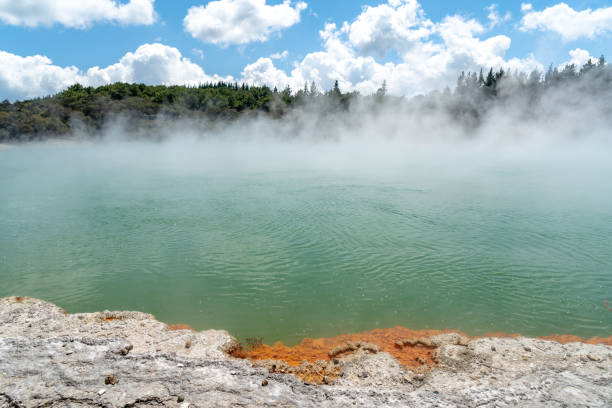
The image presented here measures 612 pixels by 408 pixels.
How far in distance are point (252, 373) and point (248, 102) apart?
65736 mm

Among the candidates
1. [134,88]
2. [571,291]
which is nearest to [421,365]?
[571,291]

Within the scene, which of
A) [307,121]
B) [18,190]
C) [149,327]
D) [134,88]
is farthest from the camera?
[134,88]

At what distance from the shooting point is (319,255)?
30.2 ft

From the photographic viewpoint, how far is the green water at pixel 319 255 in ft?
22.1

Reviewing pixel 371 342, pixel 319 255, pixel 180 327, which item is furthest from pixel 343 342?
pixel 319 255

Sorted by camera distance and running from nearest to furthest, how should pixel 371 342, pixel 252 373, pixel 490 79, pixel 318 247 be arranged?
pixel 252 373 < pixel 371 342 < pixel 318 247 < pixel 490 79

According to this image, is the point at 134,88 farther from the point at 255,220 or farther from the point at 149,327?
the point at 149,327

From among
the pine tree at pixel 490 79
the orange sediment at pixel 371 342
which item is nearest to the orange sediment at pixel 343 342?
the orange sediment at pixel 371 342

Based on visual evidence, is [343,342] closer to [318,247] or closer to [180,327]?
[180,327]

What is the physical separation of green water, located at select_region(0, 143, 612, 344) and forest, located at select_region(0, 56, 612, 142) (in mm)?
34805

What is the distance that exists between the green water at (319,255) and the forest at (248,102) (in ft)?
114

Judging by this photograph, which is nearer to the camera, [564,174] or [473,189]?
[473,189]

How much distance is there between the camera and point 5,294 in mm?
7211

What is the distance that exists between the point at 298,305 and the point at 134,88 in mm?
70205
